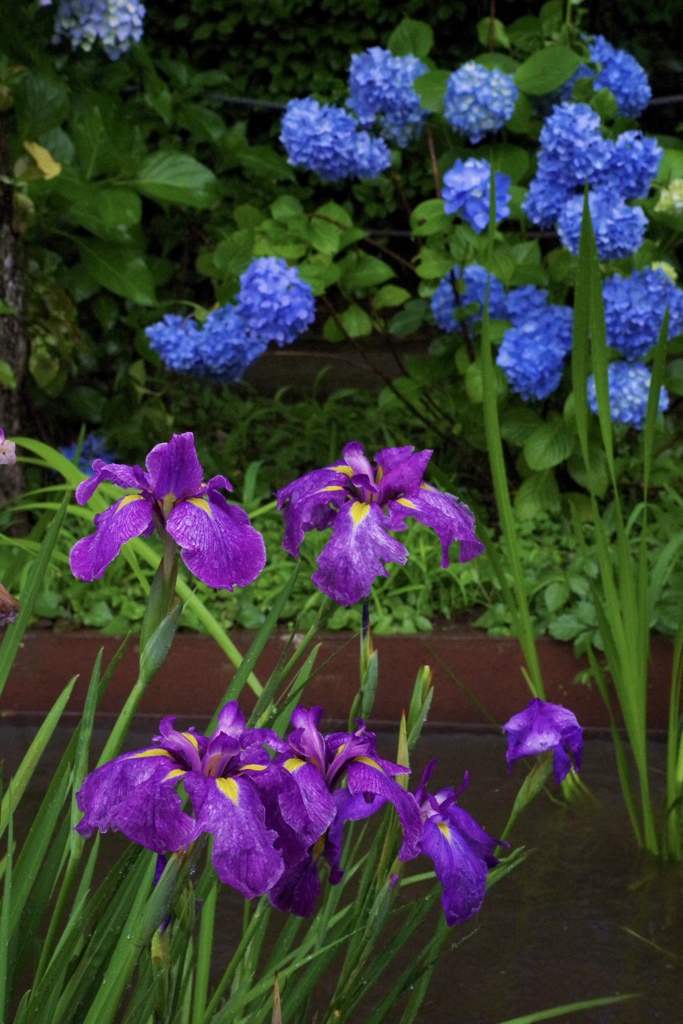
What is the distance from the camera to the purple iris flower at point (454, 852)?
794 millimetres

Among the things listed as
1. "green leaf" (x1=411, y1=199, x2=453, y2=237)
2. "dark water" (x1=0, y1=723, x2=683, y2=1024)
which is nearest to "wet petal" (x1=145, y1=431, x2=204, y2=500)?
"dark water" (x1=0, y1=723, x2=683, y2=1024)

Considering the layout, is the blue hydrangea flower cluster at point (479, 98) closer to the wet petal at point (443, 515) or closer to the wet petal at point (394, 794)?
the wet petal at point (443, 515)

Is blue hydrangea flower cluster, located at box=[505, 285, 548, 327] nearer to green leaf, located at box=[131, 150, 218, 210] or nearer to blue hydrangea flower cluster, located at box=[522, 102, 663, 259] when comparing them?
blue hydrangea flower cluster, located at box=[522, 102, 663, 259]

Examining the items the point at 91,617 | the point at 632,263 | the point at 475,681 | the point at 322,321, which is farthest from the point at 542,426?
the point at 322,321

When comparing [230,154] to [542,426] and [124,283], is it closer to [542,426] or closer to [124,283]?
[124,283]

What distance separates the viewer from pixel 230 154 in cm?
336

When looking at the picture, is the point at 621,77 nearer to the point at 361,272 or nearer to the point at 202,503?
the point at 361,272

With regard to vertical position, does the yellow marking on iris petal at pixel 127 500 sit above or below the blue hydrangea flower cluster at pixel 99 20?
below

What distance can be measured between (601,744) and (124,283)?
1.63 metres

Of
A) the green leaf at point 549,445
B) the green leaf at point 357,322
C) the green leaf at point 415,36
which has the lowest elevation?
the green leaf at point 549,445

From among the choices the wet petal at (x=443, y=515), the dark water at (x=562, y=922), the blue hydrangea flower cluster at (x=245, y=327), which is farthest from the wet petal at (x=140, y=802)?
the blue hydrangea flower cluster at (x=245, y=327)

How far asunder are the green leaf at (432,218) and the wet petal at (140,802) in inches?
84.6

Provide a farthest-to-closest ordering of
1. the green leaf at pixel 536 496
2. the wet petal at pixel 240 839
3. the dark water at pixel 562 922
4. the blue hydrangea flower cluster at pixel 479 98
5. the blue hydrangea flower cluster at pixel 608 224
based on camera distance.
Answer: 1. the green leaf at pixel 536 496
2. the blue hydrangea flower cluster at pixel 479 98
3. the blue hydrangea flower cluster at pixel 608 224
4. the dark water at pixel 562 922
5. the wet petal at pixel 240 839

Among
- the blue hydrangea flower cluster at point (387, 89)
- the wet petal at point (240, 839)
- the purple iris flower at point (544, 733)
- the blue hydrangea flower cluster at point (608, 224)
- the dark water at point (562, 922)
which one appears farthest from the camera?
the blue hydrangea flower cluster at point (387, 89)
